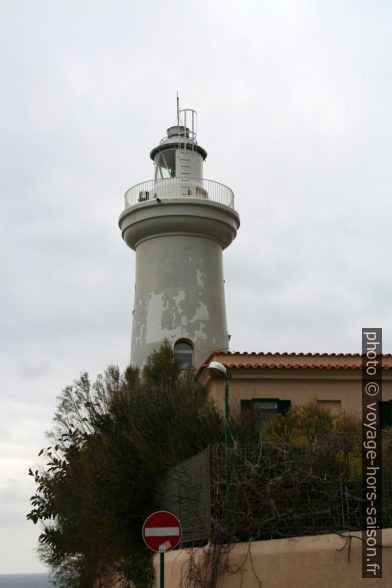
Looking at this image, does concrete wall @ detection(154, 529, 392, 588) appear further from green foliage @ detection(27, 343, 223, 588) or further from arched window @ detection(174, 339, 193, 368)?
arched window @ detection(174, 339, 193, 368)

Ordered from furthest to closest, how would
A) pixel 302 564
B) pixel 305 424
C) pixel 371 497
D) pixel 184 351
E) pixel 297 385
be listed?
pixel 184 351 < pixel 297 385 < pixel 305 424 < pixel 371 497 < pixel 302 564

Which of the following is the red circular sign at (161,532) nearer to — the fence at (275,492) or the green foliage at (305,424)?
the fence at (275,492)

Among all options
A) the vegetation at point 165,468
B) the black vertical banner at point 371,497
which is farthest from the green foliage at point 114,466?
the black vertical banner at point 371,497

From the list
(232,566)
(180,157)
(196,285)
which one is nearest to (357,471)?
(232,566)

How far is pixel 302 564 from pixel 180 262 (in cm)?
1788

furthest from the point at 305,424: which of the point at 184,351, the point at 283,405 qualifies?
the point at 184,351

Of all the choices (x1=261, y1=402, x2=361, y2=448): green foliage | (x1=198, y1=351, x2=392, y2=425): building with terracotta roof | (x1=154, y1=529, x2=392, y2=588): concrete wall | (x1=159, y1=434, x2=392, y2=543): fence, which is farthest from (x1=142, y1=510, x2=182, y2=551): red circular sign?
(x1=198, y1=351, x2=392, y2=425): building with terracotta roof

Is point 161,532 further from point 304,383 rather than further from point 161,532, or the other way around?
point 304,383

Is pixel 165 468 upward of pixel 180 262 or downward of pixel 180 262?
downward

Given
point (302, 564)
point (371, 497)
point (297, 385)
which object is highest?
point (297, 385)

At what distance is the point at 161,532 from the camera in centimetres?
1320

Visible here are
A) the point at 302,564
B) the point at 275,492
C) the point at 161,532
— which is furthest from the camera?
the point at 275,492

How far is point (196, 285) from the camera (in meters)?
29.4

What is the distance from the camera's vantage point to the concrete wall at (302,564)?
12.6 metres
